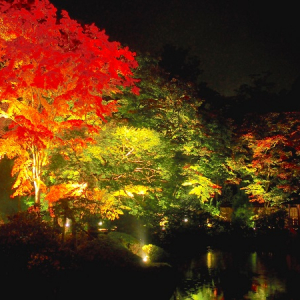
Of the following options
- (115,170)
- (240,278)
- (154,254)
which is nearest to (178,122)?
(115,170)

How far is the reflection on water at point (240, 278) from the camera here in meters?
9.91

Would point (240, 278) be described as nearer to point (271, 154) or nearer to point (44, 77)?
point (44, 77)

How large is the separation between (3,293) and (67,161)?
22.4 ft

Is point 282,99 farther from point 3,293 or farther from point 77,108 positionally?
point 3,293

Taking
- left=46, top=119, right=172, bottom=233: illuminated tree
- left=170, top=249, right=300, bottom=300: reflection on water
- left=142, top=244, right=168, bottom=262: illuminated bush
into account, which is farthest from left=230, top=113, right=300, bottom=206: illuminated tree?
left=142, top=244, right=168, bottom=262: illuminated bush

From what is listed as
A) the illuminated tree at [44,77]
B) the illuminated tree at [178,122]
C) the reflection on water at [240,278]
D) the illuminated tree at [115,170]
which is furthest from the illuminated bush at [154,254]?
the illuminated tree at [44,77]

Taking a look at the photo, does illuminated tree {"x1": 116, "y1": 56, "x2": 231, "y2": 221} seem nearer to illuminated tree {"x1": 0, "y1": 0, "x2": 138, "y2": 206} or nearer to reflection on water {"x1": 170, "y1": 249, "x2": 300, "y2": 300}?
reflection on water {"x1": 170, "y1": 249, "x2": 300, "y2": 300}

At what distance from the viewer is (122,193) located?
1574 cm

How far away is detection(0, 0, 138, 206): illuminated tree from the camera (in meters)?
12.8

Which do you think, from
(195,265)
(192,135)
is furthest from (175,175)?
(195,265)

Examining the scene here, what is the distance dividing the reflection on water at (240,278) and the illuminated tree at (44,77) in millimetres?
6468

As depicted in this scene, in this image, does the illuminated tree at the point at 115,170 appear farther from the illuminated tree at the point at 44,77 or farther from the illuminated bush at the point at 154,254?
the illuminated bush at the point at 154,254

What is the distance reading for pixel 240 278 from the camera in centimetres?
1205

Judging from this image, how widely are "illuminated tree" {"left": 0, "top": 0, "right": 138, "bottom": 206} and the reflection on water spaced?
255 inches
